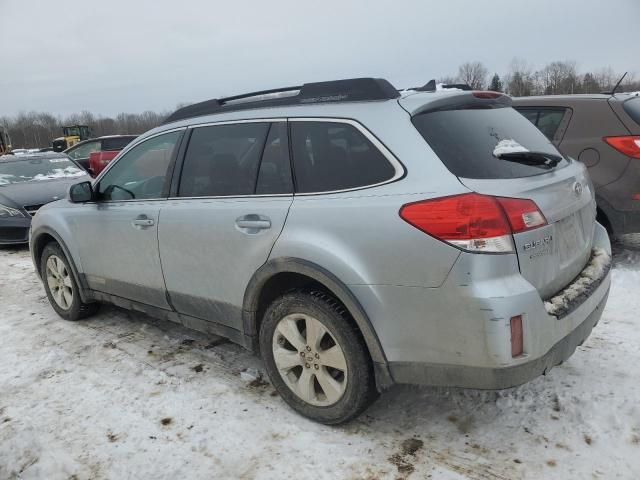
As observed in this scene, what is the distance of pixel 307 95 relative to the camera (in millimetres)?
2980

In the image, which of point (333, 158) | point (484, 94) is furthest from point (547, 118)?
point (333, 158)

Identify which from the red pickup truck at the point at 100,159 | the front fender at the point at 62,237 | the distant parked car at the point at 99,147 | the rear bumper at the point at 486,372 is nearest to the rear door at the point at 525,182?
the rear bumper at the point at 486,372

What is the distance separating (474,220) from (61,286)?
404cm

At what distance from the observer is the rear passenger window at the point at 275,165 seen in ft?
9.57

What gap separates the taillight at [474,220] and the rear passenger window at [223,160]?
117 centimetres

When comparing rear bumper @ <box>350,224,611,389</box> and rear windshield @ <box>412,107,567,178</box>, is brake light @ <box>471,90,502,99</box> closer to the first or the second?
rear windshield @ <box>412,107,567,178</box>

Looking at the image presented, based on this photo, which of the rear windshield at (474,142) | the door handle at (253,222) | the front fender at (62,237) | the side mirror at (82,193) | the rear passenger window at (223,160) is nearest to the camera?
the rear windshield at (474,142)

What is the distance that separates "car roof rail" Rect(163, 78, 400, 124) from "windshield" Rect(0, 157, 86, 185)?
263 inches

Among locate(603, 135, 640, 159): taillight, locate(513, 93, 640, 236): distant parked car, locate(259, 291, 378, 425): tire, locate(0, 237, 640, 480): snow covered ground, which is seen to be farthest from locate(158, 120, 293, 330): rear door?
locate(603, 135, 640, 159): taillight

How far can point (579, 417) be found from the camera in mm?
2744

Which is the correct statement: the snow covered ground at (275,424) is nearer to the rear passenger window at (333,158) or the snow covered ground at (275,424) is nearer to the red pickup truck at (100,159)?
the rear passenger window at (333,158)

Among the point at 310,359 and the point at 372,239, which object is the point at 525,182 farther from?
the point at 310,359

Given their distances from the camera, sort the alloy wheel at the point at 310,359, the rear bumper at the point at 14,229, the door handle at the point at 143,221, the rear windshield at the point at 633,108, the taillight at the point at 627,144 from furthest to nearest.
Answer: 1. the rear bumper at the point at 14,229
2. the rear windshield at the point at 633,108
3. the taillight at the point at 627,144
4. the door handle at the point at 143,221
5. the alloy wheel at the point at 310,359

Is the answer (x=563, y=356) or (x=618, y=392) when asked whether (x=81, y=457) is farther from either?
(x=618, y=392)
